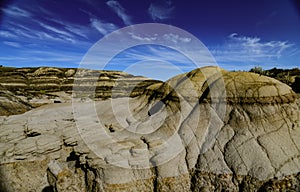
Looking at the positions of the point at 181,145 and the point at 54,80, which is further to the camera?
the point at 54,80

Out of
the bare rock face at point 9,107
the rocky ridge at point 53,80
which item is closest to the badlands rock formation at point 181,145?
the bare rock face at point 9,107

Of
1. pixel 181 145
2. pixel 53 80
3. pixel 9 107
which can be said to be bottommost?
pixel 181 145

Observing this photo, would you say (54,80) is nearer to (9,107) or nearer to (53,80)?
(53,80)

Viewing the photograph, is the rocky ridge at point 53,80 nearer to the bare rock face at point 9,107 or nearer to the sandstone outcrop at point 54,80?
the sandstone outcrop at point 54,80

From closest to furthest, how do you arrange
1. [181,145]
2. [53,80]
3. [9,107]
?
[181,145] < [9,107] < [53,80]

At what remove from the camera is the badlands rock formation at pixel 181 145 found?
7.34 m

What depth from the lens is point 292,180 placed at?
7008 mm

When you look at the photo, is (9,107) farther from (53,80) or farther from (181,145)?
(53,80)

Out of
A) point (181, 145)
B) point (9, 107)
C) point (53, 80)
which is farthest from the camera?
point (53, 80)

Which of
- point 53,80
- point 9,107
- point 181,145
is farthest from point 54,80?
point 181,145

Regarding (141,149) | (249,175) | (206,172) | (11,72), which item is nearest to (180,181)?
(206,172)

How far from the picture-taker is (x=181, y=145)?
8305 mm

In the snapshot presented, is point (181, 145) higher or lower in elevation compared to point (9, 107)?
lower

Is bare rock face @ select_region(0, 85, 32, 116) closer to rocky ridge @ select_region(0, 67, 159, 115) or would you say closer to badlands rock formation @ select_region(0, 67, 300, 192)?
badlands rock formation @ select_region(0, 67, 300, 192)
